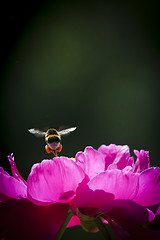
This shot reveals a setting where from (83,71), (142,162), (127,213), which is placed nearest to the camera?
(127,213)

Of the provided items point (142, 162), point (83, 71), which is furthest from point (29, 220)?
point (83, 71)

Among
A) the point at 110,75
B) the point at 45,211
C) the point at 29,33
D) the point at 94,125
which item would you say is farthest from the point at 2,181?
the point at 29,33

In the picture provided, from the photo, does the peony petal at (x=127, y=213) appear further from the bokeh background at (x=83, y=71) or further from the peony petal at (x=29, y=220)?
the bokeh background at (x=83, y=71)

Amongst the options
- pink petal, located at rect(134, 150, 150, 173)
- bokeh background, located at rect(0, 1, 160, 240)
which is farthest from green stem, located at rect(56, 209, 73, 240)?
bokeh background, located at rect(0, 1, 160, 240)

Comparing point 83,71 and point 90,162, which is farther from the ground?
point 83,71

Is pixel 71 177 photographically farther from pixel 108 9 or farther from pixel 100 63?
pixel 108 9

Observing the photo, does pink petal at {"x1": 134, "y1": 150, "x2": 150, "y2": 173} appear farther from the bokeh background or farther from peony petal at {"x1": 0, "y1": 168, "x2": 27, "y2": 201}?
the bokeh background

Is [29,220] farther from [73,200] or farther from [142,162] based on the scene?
[142,162]
